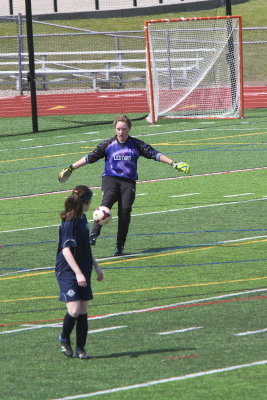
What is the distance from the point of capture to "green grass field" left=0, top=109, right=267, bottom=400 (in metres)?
8.65

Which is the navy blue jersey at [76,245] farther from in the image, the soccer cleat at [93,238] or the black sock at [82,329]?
the soccer cleat at [93,238]

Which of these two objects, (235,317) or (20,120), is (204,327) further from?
(20,120)

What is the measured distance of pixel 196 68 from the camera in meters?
30.5

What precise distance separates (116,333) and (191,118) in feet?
69.3

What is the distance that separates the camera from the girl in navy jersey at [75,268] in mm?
9352

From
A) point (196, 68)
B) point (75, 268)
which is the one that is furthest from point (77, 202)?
point (196, 68)

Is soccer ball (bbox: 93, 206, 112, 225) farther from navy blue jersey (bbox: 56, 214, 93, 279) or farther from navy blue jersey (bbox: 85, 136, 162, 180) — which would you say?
navy blue jersey (bbox: 56, 214, 93, 279)

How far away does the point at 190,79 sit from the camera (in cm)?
3041

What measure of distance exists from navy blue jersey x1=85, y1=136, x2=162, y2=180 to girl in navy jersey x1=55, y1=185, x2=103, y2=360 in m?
4.99

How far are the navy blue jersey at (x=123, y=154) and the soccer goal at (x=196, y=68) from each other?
49.0ft

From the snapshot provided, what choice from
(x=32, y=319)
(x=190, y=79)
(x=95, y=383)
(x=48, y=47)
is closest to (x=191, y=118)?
(x=190, y=79)

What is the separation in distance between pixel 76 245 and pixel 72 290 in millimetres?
411

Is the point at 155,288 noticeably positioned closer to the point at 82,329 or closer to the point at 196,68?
the point at 82,329

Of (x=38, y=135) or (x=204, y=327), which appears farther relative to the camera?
(x=38, y=135)
